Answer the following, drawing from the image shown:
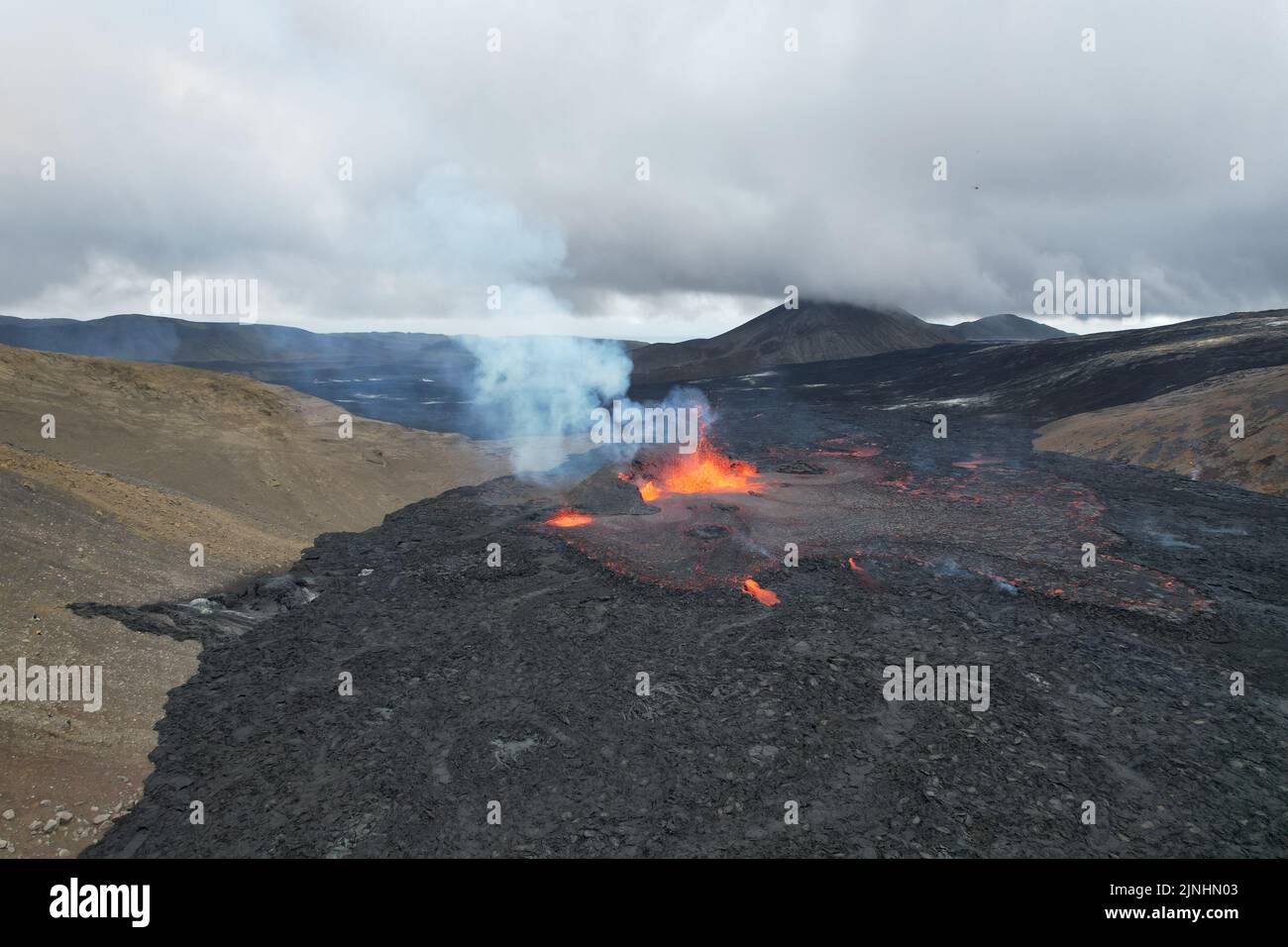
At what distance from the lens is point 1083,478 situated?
1299 inches

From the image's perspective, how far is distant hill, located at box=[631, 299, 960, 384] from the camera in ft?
497

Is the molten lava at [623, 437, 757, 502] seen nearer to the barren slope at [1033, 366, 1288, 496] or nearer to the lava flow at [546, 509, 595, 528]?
the lava flow at [546, 509, 595, 528]

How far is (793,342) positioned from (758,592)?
153058 mm

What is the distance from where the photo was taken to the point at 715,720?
12.4m

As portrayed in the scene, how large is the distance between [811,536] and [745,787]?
1396 centimetres

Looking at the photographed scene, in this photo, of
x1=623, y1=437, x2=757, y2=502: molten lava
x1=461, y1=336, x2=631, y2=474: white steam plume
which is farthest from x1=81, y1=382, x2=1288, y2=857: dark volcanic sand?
x1=461, y1=336, x2=631, y2=474: white steam plume

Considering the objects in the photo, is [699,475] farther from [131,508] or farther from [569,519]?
[131,508]

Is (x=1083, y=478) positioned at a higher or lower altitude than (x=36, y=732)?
higher

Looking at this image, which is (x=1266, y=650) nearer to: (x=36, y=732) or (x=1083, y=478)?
(x=1083, y=478)

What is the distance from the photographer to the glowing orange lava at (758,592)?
1797 centimetres

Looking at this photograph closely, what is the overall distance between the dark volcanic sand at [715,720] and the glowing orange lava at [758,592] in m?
0.43

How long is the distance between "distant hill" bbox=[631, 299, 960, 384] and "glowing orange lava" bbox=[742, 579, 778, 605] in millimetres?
119526
